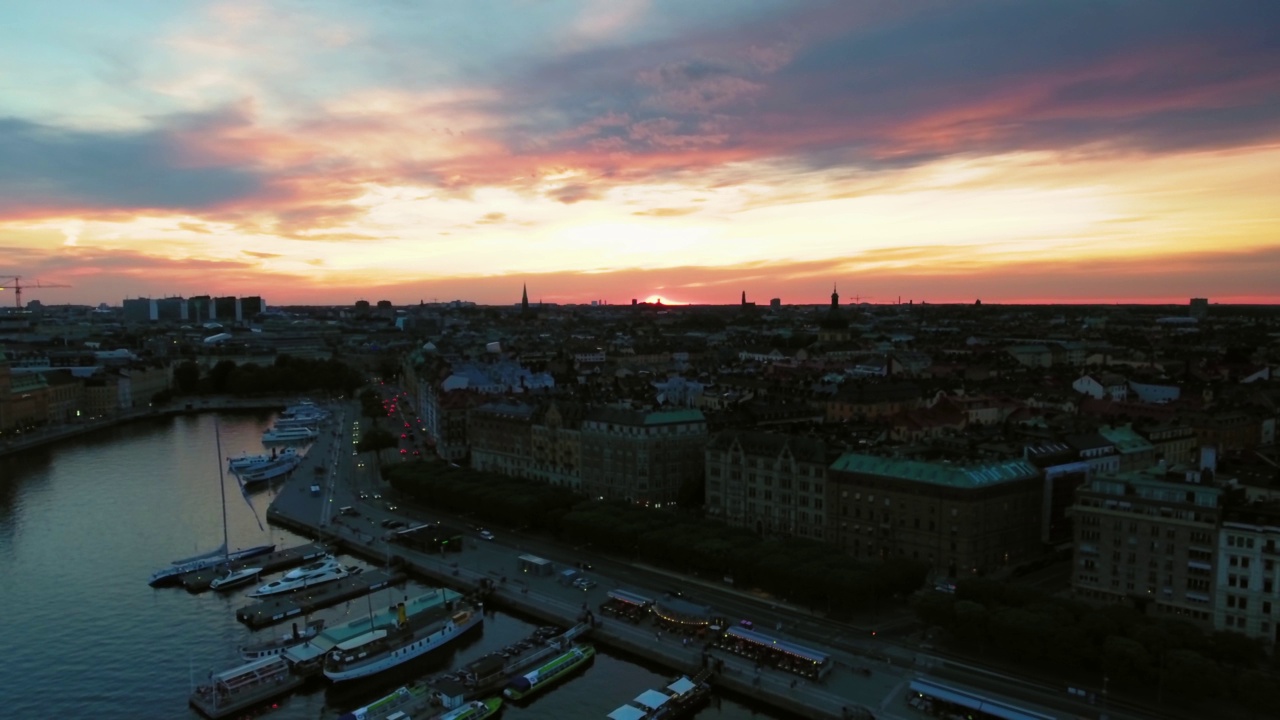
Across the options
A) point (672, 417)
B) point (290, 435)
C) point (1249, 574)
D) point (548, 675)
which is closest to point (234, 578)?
point (548, 675)

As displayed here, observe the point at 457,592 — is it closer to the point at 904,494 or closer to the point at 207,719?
the point at 207,719

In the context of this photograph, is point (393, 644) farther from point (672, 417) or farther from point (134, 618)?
point (672, 417)

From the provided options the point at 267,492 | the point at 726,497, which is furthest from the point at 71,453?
the point at 726,497

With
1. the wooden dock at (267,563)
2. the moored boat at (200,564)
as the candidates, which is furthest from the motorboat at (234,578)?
the moored boat at (200,564)

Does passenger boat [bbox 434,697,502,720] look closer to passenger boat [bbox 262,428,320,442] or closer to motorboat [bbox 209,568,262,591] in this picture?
motorboat [bbox 209,568,262,591]

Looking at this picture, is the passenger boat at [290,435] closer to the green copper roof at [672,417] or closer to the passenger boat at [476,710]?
the green copper roof at [672,417]

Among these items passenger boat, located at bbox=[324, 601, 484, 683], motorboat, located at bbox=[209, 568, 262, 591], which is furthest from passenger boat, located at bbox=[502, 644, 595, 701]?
motorboat, located at bbox=[209, 568, 262, 591]

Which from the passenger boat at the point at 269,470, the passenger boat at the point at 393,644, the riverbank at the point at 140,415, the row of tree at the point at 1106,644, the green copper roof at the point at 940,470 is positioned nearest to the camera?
the row of tree at the point at 1106,644
